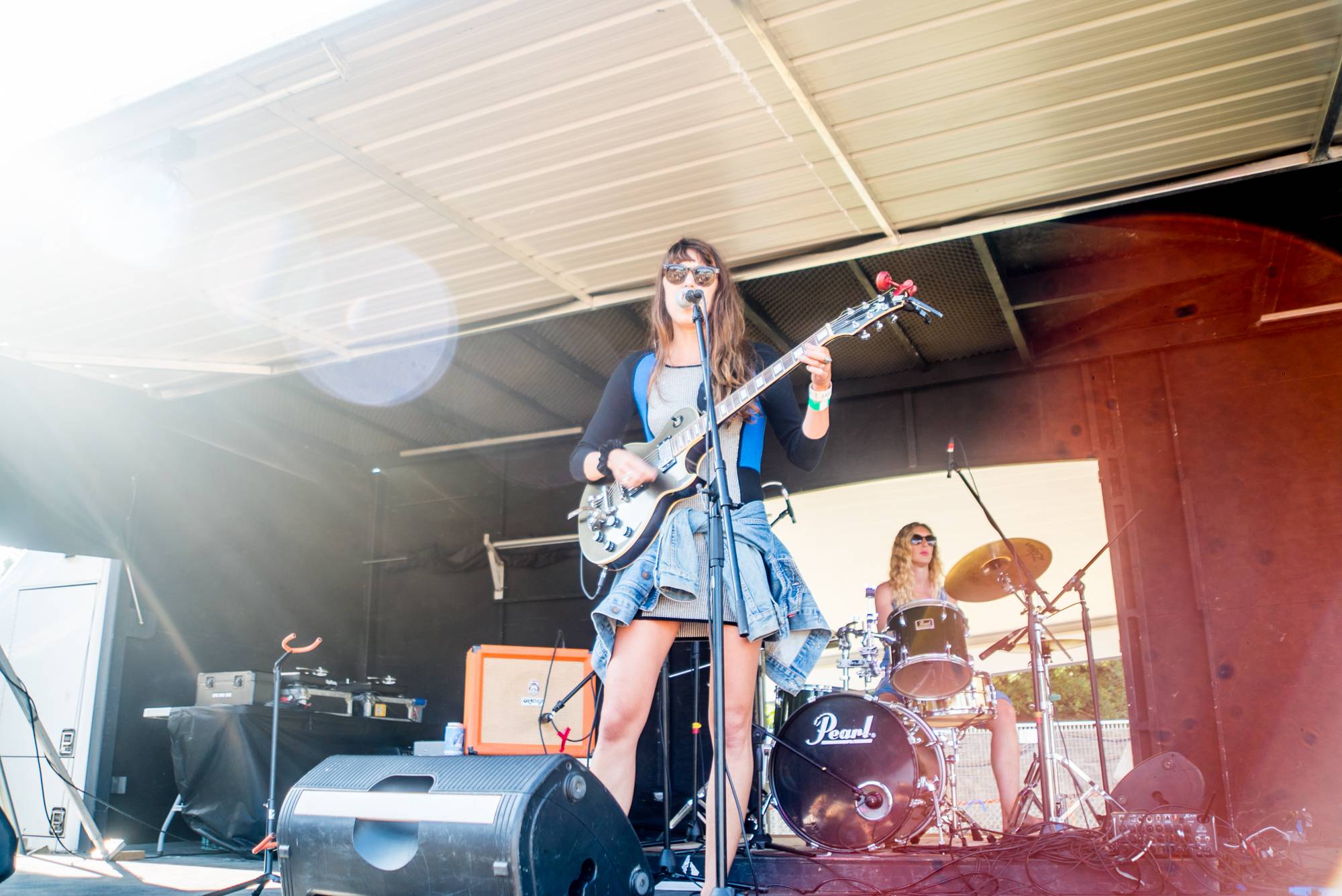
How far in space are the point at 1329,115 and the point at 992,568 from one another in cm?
243

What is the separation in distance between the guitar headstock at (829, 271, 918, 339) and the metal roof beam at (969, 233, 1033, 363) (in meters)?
2.13

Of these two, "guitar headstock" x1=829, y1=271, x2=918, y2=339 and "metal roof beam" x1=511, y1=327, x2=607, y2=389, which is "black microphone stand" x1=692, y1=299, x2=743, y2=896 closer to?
"guitar headstock" x1=829, y1=271, x2=918, y2=339

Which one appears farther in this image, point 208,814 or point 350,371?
point 350,371

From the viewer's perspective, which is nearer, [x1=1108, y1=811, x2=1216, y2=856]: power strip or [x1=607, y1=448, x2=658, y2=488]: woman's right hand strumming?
[x1=607, y1=448, x2=658, y2=488]: woman's right hand strumming

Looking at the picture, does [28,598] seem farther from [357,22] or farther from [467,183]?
[357,22]

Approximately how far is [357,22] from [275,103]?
545mm

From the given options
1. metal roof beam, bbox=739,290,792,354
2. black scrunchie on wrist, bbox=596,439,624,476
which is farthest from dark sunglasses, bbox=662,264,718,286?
metal roof beam, bbox=739,290,792,354

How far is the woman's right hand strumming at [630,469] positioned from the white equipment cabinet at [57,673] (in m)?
4.47

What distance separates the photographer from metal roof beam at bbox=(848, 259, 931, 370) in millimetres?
5031

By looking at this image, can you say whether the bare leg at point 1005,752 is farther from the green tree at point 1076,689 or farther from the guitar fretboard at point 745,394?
the guitar fretboard at point 745,394

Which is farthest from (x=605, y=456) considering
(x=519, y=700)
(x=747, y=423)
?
(x=519, y=700)

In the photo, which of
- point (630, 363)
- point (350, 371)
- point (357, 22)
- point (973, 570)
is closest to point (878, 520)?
point (973, 570)

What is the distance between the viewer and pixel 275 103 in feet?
10.3

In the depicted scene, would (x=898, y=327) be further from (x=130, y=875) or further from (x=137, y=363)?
(x=130, y=875)
